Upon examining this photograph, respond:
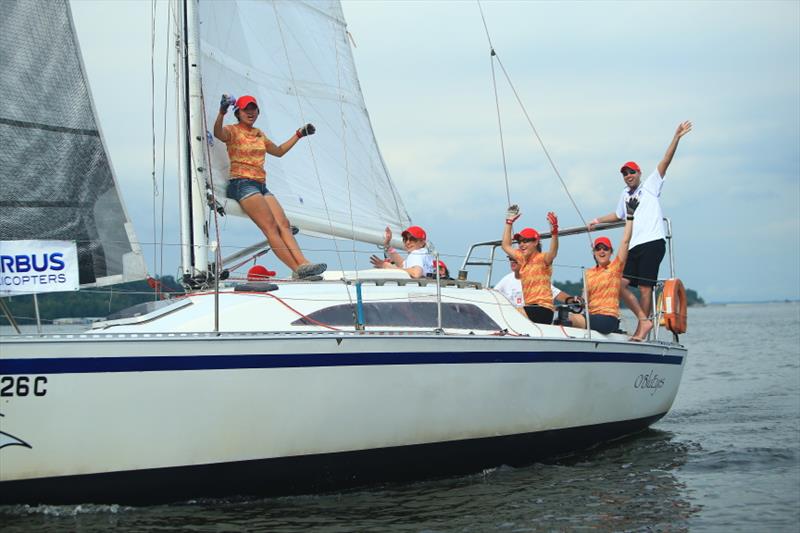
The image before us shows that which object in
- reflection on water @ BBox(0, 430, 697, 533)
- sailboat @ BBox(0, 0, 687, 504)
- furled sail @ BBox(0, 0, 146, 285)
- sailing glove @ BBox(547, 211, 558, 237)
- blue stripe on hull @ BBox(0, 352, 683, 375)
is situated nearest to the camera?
blue stripe on hull @ BBox(0, 352, 683, 375)

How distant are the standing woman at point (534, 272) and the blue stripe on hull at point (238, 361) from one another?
1005 millimetres

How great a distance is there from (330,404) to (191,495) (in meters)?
1.21

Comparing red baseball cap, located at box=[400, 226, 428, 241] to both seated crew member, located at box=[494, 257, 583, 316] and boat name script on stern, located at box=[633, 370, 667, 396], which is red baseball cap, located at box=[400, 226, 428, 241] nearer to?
seated crew member, located at box=[494, 257, 583, 316]

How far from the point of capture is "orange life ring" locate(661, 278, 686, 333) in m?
10.0

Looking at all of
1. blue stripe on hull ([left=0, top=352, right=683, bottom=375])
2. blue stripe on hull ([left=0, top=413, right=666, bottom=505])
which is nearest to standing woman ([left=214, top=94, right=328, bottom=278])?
blue stripe on hull ([left=0, top=352, right=683, bottom=375])

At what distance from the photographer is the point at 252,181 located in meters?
8.99

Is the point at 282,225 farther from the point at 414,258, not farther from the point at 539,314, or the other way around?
the point at 539,314

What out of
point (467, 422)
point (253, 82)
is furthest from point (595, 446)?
point (253, 82)

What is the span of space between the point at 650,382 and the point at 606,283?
1.17 meters

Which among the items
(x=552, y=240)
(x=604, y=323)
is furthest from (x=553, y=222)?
(x=604, y=323)

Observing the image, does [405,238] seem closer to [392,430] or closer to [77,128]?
[392,430]

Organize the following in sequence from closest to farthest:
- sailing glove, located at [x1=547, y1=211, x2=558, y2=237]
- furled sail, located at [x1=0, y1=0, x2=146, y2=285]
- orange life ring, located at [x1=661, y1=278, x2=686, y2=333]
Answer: furled sail, located at [x1=0, y1=0, x2=146, y2=285] < sailing glove, located at [x1=547, y1=211, x2=558, y2=237] < orange life ring, located at [x1=661, y1=278, x2=686, y2=333]

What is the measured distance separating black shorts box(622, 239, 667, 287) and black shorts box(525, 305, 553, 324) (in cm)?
133

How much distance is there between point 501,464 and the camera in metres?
8.33
